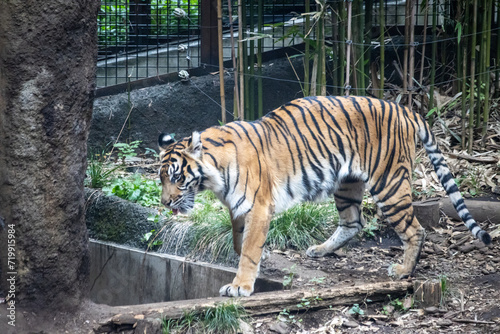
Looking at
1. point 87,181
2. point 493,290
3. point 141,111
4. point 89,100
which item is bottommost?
point 493,290

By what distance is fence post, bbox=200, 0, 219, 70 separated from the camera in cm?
795

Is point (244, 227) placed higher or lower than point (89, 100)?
lower

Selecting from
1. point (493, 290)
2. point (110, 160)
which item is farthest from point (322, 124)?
point (110, 160)

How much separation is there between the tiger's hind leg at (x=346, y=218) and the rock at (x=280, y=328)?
1.31 meters

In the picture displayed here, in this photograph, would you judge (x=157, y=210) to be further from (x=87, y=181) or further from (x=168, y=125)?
(x=168, y=125)

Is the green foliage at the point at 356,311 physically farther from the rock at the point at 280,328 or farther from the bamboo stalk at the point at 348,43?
the bamboo stalk at the point at 348,43

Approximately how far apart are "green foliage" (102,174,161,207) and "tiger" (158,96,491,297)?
1565 mm

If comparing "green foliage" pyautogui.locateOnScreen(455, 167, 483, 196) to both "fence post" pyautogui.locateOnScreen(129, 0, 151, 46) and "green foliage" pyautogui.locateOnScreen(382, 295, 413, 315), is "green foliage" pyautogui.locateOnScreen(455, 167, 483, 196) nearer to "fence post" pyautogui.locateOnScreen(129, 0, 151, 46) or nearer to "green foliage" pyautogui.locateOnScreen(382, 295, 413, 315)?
"green foliage" pyautogui.locateOnScreen(382, 295, 413, 315)

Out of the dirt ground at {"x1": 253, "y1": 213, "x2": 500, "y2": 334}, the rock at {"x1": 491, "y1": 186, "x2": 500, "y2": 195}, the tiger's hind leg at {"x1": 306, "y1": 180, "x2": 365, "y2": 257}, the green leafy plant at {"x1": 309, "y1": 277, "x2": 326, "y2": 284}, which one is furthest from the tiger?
the rock at {"x1": 491, "y1": 186, "x2": 500, "y2": 195}

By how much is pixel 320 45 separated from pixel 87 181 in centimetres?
290

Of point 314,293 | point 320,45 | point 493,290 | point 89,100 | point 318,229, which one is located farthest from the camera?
point 320,45

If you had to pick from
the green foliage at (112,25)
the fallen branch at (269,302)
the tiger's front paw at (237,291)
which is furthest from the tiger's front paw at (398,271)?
the green foliage at (112,25)

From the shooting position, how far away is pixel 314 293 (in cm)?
404

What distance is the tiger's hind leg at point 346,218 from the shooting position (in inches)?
200
